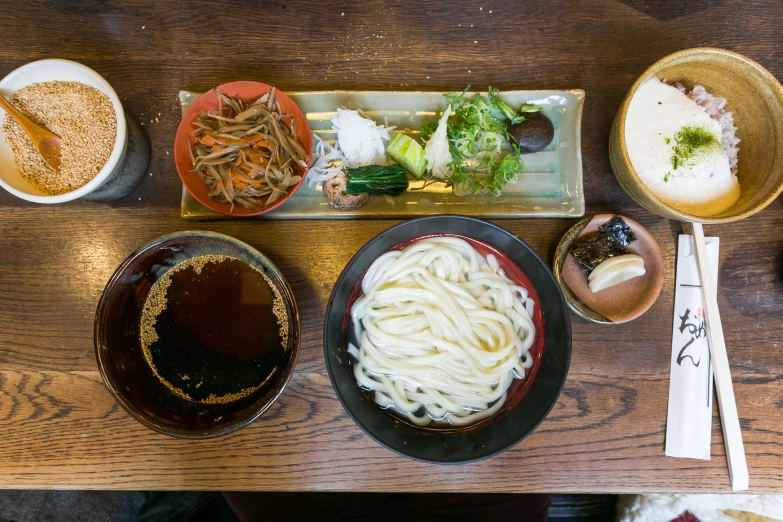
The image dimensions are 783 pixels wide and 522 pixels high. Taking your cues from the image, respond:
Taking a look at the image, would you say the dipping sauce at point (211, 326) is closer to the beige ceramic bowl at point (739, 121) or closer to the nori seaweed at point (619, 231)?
the nori seaweed at point (619, 231)

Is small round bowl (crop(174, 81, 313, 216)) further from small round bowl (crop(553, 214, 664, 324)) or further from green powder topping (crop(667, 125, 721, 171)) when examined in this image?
green powder topping (crop(667, 125, 721, 171))

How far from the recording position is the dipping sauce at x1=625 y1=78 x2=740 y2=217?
1884 millimetres

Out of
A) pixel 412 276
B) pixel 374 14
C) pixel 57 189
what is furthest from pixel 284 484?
pixel 374 14

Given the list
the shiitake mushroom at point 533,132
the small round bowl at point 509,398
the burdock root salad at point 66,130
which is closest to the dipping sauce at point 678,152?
the shiitake mushroom at point 533,132

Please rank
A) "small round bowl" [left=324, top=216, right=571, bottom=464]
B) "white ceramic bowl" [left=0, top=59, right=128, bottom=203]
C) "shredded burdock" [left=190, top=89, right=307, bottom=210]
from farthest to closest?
"shredded burdock" [left=190, top=89, right=307, bottom=210] → "white ceramic bowl" [left=0, top=59, right=128, bottom=203] → "small round bowl" [left=324, top=216, right=571, bottom=464]

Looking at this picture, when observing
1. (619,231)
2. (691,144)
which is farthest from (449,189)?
(691,144)

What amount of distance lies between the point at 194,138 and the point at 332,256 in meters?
0.74

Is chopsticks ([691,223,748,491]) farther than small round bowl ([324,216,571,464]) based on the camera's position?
Yes

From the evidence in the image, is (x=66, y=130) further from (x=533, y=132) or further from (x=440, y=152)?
(x=533, y=132)

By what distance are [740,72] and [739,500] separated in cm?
201

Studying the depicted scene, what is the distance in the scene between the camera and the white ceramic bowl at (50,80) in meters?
1.76

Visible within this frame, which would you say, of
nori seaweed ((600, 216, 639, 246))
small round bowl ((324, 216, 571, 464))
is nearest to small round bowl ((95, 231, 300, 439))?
small round bowl ((324, 216, 571, 464))

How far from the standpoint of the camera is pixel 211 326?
1.92 meters

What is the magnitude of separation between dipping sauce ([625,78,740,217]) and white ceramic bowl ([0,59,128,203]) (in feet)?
6.64
